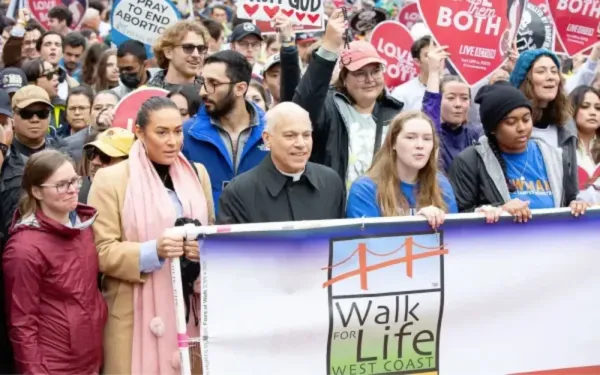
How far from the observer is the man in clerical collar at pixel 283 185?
5.64m

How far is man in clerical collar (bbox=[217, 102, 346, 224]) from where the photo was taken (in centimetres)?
564

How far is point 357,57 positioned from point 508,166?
1161mm

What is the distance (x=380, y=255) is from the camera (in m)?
5.59

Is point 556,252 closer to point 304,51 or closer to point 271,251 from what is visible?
point 271,251

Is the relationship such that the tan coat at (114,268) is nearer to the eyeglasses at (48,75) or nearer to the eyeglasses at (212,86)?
the eyeglasses at (212,86)

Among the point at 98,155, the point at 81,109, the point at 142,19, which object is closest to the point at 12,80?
the point at 81,109

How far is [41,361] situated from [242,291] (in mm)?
1008

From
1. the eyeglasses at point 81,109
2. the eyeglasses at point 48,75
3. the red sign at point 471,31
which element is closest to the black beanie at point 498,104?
the red sign at point 471,31

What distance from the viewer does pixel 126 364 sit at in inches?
218

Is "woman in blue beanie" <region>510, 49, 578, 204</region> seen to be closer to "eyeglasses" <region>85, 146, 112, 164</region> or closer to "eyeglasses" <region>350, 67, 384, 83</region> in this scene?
"eyeglasses" <region>350, 67, 384, 83</region>

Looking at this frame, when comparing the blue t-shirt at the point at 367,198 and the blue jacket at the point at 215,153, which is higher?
the blue jacket at the point at 215,153

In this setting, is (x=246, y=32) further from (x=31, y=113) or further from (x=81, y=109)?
(x=31, y=113)

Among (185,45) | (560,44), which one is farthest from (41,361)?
(560,44)

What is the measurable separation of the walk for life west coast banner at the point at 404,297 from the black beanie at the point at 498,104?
0.87m
